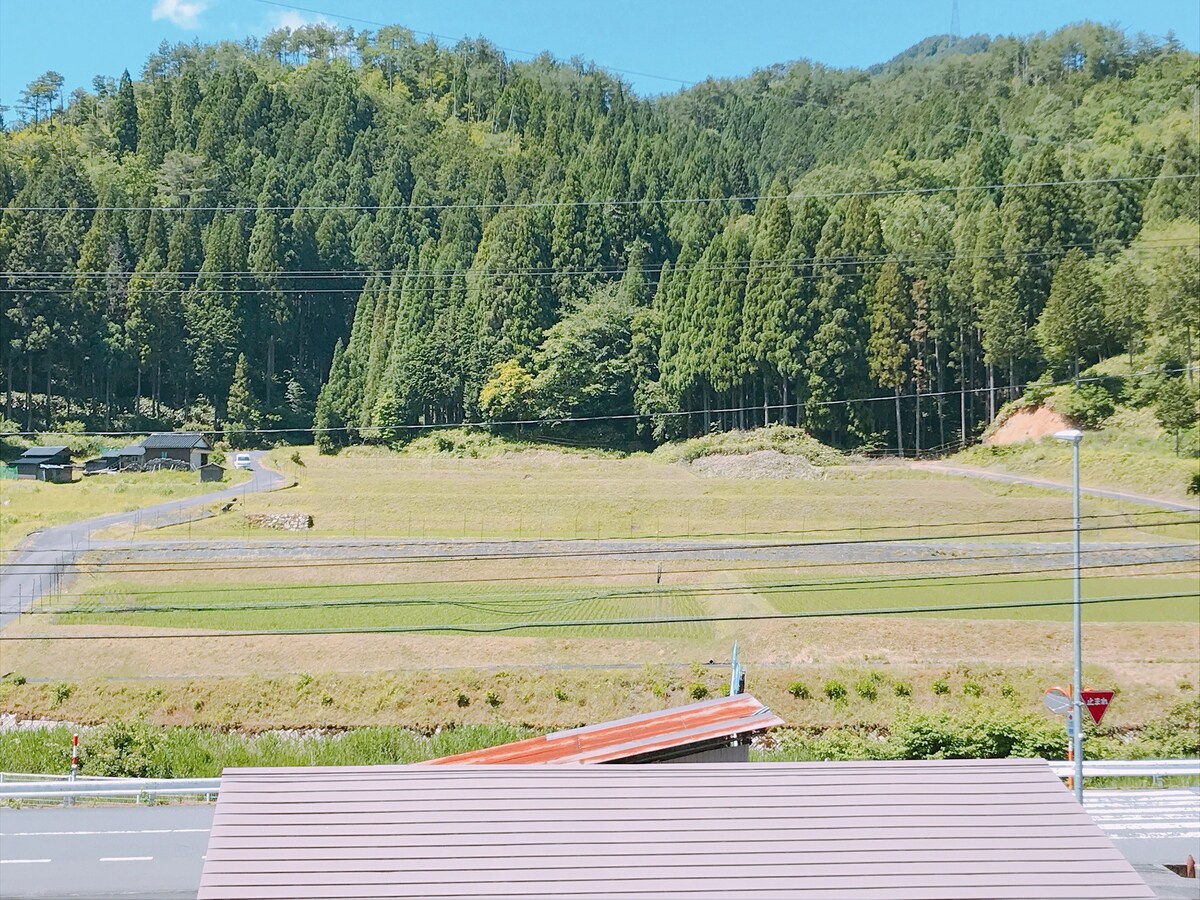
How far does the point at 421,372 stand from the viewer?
111 ft

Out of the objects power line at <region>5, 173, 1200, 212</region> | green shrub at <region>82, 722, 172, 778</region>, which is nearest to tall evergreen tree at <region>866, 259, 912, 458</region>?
power line at <region>5, 173, 1200, 212</region>

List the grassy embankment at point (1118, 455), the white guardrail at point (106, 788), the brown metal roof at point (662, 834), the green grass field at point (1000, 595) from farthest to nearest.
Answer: the grassy embankment at point (1118, 455)
the green grass field at point (1000, 595)
the white guardrail at point (106, 788)
the brown metal roof at point (662, 834)

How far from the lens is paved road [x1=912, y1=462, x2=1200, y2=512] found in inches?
1097

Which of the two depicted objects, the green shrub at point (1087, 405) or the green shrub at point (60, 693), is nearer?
the green shrub at point (60, 693)

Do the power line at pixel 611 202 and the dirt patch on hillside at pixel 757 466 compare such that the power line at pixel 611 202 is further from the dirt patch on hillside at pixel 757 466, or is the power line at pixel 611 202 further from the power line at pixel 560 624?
the power line at pixel 560 624

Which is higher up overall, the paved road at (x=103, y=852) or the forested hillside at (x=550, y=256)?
the forested hillside at (x=550, y=256)

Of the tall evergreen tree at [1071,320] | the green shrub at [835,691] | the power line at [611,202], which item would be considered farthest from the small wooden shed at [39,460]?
the tall evergreen tree at [1071,320]

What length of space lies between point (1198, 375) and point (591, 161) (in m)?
20.4

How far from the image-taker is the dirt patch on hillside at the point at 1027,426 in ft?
102

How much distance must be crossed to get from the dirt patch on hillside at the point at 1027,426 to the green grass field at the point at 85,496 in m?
21.6

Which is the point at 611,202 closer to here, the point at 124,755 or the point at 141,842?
the point at 124,755

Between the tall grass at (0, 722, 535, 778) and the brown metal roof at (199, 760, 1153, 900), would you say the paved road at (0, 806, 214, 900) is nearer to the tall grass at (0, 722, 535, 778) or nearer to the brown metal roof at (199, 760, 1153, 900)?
the tall grass at (0, 722, 535, 778)

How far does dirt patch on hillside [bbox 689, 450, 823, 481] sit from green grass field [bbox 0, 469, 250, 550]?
1295cm

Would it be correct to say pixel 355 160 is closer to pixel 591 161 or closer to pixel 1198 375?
pixel 591 161
